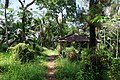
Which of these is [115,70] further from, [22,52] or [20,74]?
[22,52]

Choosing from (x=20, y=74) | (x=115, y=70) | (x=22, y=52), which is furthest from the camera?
(x=22, y=52)

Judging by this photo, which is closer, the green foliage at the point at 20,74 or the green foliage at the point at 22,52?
the green foliage at the point at 20,74

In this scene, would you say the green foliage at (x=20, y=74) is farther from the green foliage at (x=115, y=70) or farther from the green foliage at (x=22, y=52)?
the green foliage at (x=115, y=70)

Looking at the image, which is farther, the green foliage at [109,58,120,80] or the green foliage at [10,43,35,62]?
the green foliage at [10,43,35,62]

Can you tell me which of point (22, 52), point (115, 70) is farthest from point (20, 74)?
point (115, 70)

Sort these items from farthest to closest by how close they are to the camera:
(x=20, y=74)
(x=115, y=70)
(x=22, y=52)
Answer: (x=22, y=52), (x=20, y=74), (x=115, y=70)

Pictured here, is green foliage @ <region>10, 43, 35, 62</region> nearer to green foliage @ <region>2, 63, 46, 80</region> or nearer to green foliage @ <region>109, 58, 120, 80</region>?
green foliage @ <region>2, 63, 46, 80</region>

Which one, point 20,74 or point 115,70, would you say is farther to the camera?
point 20,74

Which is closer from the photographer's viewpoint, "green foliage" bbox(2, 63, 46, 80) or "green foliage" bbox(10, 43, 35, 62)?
"green foliage" bbox(2, 63, 46, 80)

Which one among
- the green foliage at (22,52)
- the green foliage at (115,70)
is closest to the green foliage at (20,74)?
the green foliage at (22,52)

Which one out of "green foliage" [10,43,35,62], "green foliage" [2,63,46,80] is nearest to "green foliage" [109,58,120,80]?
"green foliage" [2,63,46,80]

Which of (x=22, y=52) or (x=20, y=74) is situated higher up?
(x=22, y=52)

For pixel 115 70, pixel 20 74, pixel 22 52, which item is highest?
pixel 22 52

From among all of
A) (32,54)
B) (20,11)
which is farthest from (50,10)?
(32,54)
